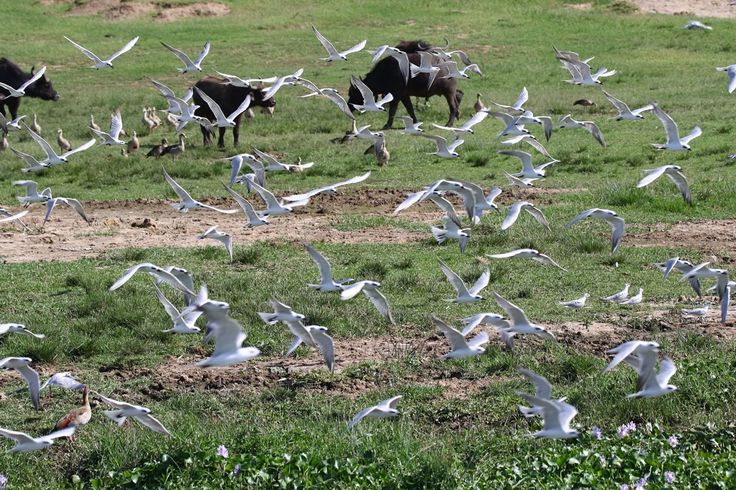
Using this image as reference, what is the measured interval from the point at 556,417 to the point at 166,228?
8512 mm

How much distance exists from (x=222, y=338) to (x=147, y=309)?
13.3ft

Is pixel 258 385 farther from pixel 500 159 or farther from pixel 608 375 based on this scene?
pixel 500 159

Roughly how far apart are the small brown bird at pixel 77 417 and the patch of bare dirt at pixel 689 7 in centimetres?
4014

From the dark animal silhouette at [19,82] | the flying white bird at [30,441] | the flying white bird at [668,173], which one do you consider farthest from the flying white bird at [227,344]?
the dark animal silhouette at [19,82]

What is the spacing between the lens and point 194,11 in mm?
45531

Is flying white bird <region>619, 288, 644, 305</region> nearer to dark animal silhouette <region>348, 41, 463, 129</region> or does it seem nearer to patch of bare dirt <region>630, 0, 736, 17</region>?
dark animal silhouette <region>348, 41, 463, 129</region>

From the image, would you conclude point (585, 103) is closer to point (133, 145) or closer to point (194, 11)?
point (133, 145)

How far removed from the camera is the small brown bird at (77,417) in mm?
8078

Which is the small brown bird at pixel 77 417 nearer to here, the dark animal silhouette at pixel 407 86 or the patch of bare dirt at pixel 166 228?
the patch of bare dirt at pixel 166 228

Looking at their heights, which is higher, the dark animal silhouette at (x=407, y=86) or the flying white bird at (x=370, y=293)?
the flying white bird at (x=370, y=293)

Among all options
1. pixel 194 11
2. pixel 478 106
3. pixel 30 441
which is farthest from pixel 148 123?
pixel 194 11

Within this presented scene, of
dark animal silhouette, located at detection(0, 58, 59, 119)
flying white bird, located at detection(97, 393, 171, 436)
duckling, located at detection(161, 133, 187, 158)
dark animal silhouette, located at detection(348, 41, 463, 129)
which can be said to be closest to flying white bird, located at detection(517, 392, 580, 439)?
flying white bird, located at detection(97, 393, 171, 436)

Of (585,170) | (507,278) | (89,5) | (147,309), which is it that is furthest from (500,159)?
(89,5)

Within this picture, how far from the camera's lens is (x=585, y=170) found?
1883 centimetres
